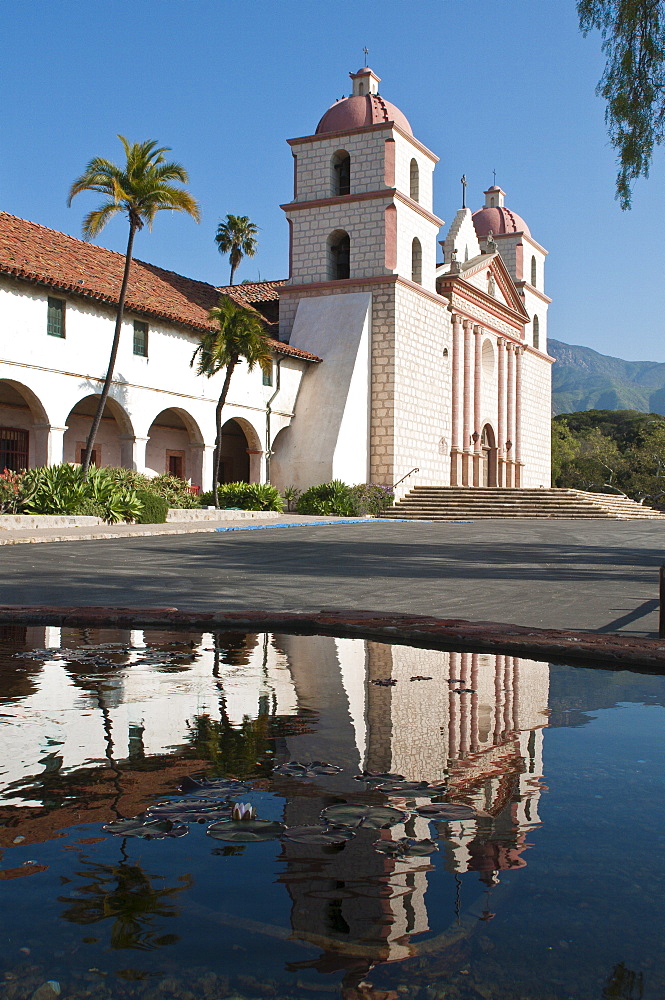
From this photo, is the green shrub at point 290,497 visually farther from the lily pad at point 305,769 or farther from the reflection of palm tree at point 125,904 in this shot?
the reflection of palm tree at point 125,904

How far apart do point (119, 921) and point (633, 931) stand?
103 centimetres

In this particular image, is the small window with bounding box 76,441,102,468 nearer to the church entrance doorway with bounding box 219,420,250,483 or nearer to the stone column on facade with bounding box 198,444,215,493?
the stone column on facade with bounding box 198,444,215,493

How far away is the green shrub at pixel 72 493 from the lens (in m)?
20.7

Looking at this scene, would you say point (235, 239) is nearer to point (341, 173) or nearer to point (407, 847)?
point (341, 173)

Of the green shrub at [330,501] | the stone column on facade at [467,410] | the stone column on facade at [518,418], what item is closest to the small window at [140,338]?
the green shrub at [330,501]

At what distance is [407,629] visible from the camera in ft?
19.2

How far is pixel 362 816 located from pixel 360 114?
35241 mm

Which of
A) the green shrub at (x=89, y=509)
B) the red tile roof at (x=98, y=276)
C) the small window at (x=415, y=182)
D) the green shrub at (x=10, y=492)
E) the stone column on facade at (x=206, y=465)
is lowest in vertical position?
the green shrub at (x=89, y=509)

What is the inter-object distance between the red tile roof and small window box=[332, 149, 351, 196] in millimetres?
6452

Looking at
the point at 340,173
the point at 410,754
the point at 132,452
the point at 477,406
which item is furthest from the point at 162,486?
the point at 410,754

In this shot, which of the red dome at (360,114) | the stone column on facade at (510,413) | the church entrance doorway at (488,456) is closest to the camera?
the red dome at (360,114)

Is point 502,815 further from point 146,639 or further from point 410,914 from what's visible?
point 146,639

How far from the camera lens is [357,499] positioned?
32312mm

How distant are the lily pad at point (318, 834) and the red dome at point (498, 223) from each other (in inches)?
1905
